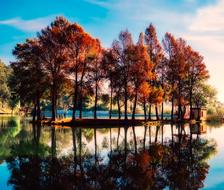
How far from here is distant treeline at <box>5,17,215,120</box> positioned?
2581 inches

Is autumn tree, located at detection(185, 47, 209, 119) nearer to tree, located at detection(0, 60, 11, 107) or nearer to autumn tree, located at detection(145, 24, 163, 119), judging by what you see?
autumn tree, located at detection(145, 24, 163, 119)

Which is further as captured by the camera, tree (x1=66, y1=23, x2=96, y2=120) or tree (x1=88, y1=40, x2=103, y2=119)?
tree (x1=88, y1=40, x2=103, y2=119)

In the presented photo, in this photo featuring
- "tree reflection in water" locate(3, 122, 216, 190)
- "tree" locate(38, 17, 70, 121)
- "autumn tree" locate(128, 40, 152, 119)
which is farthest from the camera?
"autumn tree" locate(128, 40, 152, 119)

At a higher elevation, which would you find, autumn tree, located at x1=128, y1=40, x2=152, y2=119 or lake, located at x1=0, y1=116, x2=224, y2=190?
autumn tree, located at x1=128, y1=40, x2=152, y2=119

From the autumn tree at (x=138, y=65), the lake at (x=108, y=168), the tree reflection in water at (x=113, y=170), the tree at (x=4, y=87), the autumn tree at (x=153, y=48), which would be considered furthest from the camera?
the tree at (x=4, y=87)

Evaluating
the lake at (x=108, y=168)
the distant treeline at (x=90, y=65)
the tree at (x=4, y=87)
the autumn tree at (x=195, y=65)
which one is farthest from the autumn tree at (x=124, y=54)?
the tree at (x=4, y=87)

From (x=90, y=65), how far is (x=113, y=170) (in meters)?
50.5

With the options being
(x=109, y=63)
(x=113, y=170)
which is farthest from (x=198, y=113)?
(x=113, y=170)

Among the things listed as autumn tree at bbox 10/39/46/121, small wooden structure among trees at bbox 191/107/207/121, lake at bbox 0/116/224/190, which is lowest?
lake at bbox 0/116/224/190

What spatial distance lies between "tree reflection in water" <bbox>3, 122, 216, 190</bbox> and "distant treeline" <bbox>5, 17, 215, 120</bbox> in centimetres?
3881

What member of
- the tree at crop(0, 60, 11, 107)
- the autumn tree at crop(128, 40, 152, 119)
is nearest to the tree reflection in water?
the autumn tree at crop(128, 40, 152, 119)

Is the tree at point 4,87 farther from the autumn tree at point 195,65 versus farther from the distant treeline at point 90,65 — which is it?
the autumn tree at point 195,65

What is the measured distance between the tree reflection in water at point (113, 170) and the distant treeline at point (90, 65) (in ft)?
127

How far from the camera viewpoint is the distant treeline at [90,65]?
65.6 meters
